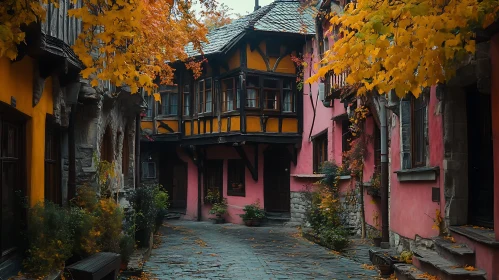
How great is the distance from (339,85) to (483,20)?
29.1ft

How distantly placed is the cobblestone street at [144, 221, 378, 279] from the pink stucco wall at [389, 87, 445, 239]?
1080 mm

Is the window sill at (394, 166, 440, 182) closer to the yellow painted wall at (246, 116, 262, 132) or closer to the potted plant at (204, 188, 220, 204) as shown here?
the yellow painted wall at (246, 116, 262, 132)

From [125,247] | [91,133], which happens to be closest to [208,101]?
[91,133]

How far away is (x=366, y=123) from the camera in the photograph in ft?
44.9

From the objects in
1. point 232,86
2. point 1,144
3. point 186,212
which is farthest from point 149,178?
point 1,144

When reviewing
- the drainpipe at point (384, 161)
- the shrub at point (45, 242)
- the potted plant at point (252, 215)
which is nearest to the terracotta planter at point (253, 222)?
the potted plant at point (252, 215)

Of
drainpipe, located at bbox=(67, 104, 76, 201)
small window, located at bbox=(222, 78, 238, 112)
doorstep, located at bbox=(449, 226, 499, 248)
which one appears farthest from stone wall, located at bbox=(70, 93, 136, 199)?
small window, located at bbox=(222, 78, 238, 112)

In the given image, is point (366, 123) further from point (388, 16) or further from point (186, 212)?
point (186, 212)

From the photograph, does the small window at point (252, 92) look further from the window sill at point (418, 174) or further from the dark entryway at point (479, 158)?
the dark entryway at point (479, 158)

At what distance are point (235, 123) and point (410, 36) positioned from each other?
14.9 metres

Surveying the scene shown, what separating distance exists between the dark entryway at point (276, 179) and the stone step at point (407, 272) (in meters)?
13.2

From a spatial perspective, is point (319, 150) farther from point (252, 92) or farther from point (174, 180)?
point (174, 180)

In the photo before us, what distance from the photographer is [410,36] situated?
5723 mm

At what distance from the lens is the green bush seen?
12336mm
